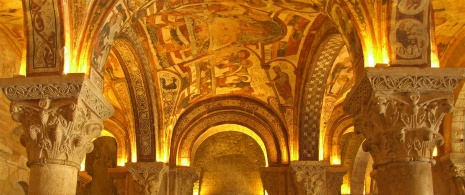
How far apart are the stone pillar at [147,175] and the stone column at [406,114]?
609 centimetres

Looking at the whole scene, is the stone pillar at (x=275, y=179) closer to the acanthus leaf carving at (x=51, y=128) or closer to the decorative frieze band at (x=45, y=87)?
the acanthus leaf carving at (x=51, y=128)

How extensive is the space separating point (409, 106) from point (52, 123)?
4170mm

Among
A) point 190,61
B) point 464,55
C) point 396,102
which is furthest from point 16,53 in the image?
point 464,55

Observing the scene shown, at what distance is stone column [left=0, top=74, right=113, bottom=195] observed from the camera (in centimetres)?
677

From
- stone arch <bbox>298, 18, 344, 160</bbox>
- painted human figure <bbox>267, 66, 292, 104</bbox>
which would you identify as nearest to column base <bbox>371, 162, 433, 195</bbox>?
stone arch <bbox>298, 18, 344, 160</bbox>

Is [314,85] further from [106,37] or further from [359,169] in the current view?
[359,169]

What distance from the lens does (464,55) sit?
10.7m

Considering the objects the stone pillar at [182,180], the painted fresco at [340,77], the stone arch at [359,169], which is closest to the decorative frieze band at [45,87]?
the painted fresco at [340,77]

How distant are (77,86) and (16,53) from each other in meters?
4.03

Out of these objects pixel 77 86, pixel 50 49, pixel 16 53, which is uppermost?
pixel 16 53

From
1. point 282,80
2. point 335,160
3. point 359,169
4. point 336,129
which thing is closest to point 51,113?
point 282,80

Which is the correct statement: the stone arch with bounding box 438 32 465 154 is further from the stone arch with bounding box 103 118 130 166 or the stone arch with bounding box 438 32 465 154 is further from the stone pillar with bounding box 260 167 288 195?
the stone arch with bounding box 103 118 130 166

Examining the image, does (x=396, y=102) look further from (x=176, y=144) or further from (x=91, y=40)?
(x=176, y=144)

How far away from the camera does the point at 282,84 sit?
1278 centimetres
